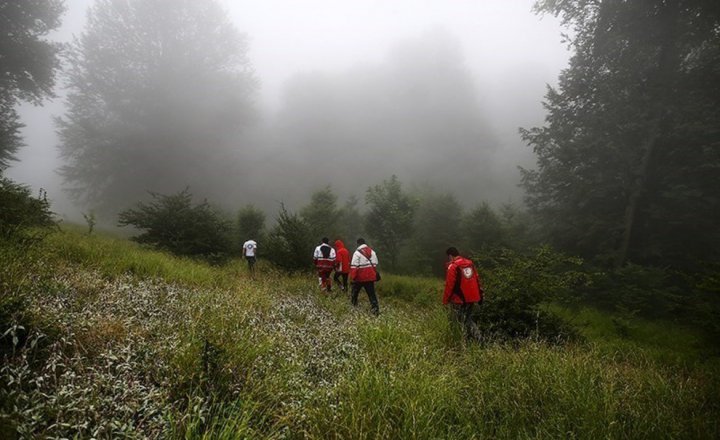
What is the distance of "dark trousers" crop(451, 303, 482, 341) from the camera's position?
21.1 feet

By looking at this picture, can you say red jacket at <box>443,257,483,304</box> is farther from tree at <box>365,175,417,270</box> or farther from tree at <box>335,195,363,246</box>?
tree at <box>335,195,363,246</box>

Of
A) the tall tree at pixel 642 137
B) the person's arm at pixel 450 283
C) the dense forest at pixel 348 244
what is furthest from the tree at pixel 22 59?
the tall tree at pixel 642 137

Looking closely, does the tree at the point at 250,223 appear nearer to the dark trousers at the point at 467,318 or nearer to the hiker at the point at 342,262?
the hiker at the point at 342,262

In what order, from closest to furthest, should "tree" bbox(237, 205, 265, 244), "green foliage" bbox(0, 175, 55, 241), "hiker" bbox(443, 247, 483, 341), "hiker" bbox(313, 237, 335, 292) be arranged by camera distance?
"green foliage" bbox(0, 175, 55, 241) < "hiker" bbox(443, 247, 483, 341) < "hiker" bbox(313, 237, 335, 292) < "tree" bbox(237, 205, 265, 244)

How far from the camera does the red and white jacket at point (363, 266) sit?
9.41 metres

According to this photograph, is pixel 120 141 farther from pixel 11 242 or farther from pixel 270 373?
pixel 270 373

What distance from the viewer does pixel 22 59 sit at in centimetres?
1705

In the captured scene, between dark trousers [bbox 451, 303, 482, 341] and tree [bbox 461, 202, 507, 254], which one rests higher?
tree [bbox 461, 202, 507, 254]

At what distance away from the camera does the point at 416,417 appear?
10.0 feet

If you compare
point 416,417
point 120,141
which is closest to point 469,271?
point 416,417

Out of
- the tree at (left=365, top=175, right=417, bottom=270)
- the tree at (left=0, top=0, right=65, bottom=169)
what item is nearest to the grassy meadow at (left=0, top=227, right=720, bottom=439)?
the tree at (left=0, top=0, right=65, bottom=169)

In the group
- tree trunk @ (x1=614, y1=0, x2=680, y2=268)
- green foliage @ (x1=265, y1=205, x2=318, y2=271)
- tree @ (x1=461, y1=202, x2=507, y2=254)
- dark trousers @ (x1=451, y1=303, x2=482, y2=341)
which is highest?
tree trunk @ (x1=614, y1=0, x2=680, y2=268)

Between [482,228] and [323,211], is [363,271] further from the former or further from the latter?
[482,228]

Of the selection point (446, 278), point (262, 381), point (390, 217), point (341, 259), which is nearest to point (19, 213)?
point (262, 381)
